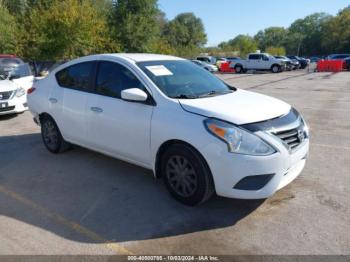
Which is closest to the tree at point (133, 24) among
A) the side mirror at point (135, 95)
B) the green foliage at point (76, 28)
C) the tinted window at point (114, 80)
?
the green foliage at point (76, 28)

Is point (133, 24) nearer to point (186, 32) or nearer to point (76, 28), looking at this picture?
point (76, 28)

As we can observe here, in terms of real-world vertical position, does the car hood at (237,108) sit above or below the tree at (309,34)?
below

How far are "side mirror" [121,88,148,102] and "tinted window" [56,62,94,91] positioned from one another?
1104 millimetres

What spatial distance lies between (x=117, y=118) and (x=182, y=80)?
3.11ft

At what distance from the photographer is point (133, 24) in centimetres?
3066

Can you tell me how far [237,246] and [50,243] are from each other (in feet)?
5.64

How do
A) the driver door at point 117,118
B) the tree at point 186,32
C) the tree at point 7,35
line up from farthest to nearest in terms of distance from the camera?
the tree at point 186,32
the tree at point 7,35
the driver door at point 117,118

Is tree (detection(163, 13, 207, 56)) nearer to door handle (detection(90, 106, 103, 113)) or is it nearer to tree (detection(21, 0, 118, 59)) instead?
tree (detection(21, 0, 118, 59))

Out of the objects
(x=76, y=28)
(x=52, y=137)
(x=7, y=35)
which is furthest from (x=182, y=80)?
(x=7, y=35)

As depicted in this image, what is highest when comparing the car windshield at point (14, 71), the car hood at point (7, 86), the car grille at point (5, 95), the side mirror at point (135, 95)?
the side mirror at point (135, 95)

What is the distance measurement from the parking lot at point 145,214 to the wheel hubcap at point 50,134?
0.40 meters

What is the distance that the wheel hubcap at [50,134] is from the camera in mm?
5566

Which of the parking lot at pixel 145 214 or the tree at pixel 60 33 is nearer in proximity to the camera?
the parking lot at pixel 145 214

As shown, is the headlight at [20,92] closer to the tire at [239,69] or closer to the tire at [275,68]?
the tire at [239,69]
